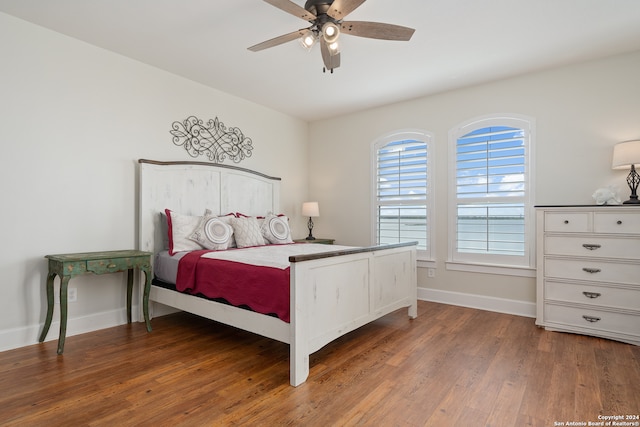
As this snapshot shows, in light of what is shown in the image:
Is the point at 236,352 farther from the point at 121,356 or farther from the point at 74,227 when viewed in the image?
the point at 74,227

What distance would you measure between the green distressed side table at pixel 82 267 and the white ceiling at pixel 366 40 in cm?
186

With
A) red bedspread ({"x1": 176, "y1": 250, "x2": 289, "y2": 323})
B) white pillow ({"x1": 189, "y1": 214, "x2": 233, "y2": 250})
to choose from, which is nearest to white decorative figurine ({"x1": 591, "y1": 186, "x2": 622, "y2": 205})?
red bedspread ({"x1": 176, "y1": 250, "x2": 289, "y2": 323})

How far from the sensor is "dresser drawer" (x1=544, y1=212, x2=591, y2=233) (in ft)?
9.71

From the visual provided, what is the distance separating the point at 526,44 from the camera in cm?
298

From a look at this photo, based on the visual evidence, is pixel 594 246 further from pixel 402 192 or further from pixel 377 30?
pixel 377 30

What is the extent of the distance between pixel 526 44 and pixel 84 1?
11.5ft

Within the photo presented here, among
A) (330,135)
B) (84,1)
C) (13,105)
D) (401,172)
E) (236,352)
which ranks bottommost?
(236,352)

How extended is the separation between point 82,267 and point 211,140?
6.56ft

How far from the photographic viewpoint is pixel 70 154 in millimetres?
2969

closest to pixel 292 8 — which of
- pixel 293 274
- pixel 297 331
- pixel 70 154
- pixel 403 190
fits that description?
pixel 293 274

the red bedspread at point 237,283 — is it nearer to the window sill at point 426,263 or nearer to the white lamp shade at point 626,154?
the window sill at point 426,263

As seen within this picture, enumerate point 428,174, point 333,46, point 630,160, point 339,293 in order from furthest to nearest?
point 428,174 < point 630,160 < point 339,293 < point 333,46

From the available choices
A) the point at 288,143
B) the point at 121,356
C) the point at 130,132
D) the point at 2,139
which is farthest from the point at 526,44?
the point at 2,139

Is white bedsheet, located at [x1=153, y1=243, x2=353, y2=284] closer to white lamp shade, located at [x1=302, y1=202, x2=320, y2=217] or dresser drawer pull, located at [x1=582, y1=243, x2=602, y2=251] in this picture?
white lamp shade, located at [x1=302, y1=202, x2=320, y2=217]
